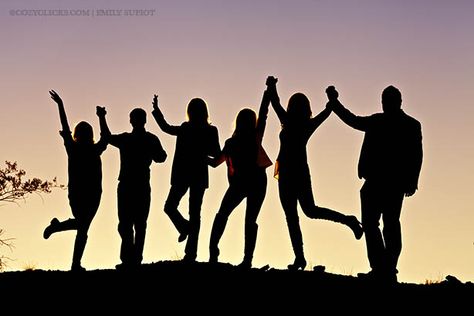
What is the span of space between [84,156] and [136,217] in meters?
1.25

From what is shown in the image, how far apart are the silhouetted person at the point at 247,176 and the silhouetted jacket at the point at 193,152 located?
1.45ft

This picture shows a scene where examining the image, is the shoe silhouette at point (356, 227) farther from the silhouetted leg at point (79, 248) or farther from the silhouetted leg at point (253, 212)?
the silhouetted leg at point (79, 248)

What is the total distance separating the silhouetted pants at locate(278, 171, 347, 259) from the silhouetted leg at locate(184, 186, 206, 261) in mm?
1387

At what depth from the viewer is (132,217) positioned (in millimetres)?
13570

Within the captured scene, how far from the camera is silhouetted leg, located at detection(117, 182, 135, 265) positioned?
532 inches

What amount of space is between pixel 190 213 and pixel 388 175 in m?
3.17

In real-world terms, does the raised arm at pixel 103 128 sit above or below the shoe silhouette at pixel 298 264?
above

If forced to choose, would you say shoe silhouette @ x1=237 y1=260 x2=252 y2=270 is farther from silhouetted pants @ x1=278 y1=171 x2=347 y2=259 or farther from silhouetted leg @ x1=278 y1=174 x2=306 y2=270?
silhouetted pants @ x1=278 y1=171 x2=347 y2=259

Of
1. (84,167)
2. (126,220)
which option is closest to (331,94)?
(126,220)

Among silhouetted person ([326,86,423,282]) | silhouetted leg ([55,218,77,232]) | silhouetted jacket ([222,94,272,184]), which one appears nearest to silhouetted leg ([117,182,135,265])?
silhouetted leg ([55,218,77,232])

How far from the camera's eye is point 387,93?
12211 millimetres

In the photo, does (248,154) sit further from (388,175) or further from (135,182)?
(388,175)

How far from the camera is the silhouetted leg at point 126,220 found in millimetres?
13508

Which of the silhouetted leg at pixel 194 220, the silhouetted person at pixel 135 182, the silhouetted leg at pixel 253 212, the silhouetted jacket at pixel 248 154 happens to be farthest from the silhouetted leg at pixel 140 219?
the silhouetted leg at pixel 253 212
